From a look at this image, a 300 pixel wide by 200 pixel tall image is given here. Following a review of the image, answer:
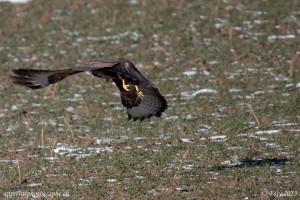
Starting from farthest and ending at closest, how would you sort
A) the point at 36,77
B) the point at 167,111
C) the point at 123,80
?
the point at 167,111
the point at 123,80
the point at 36,77

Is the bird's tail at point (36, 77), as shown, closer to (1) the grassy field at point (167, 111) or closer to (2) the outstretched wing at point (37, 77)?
(2) the outstretched wing at point (37, 77)

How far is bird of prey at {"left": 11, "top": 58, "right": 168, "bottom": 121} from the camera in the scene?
25.9 feet

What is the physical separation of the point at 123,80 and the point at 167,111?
10.3 ft

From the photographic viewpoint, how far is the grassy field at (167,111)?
880 centimetres

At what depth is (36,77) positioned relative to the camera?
790cm

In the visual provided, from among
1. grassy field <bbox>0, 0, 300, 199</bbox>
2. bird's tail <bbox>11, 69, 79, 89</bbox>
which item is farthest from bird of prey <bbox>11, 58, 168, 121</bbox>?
grassy field <bbox>0, 0, 300, 199</bbox>

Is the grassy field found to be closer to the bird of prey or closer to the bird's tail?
the bird of prey

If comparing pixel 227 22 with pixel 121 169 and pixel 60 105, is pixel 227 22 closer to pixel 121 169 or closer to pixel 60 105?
pixel 60 105

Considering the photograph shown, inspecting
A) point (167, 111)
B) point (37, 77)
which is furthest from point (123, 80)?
point (167, 111)

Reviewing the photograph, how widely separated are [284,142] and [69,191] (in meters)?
3.13

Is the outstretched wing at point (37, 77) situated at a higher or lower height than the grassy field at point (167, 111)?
higher

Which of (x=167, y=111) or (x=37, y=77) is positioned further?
(x=167, y=111)

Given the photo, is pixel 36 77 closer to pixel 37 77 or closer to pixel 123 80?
pixel 37 77

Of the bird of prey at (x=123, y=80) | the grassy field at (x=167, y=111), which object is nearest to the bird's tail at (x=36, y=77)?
the bird of prey at (x=123, y=80)
